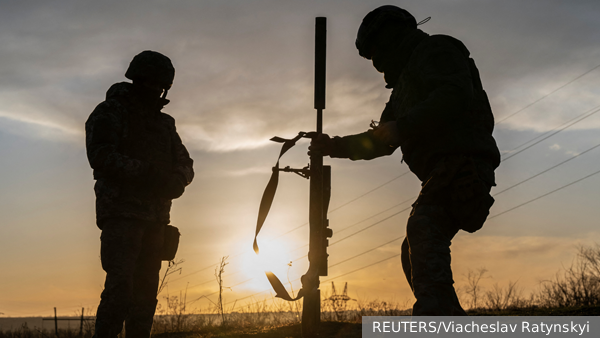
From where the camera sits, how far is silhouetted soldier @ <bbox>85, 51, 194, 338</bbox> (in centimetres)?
454

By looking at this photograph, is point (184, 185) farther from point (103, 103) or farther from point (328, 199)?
point (328, 199)

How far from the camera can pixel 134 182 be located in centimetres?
469

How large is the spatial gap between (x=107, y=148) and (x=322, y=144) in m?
2.03

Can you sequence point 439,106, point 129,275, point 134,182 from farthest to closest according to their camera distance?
point 134,182 → point 129,275 → point 439,106

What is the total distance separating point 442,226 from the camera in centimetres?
337

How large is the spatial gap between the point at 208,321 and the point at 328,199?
232 inches

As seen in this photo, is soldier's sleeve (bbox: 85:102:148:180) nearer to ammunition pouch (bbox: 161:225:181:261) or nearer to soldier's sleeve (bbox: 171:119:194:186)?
soldier's sleeve (bbox: 171:119:194:186)

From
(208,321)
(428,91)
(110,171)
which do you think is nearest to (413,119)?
(428,91)

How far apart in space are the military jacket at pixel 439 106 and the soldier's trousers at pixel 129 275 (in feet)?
7.90

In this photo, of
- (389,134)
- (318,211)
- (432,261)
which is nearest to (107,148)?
(318,211)

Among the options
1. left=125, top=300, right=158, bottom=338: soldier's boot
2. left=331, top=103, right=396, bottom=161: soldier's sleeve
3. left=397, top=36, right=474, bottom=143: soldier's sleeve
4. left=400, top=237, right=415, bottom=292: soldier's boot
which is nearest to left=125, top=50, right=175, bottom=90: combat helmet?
left=331, top=103, right=396, bottom=161: soldier's sleeve

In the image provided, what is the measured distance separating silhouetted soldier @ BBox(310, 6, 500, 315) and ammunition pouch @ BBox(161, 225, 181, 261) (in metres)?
2.45

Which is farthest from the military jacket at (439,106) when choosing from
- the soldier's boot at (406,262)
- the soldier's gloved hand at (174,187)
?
the soldier's gloved hand at (174,187)

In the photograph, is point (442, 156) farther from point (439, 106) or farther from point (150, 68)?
point (150, 68)
